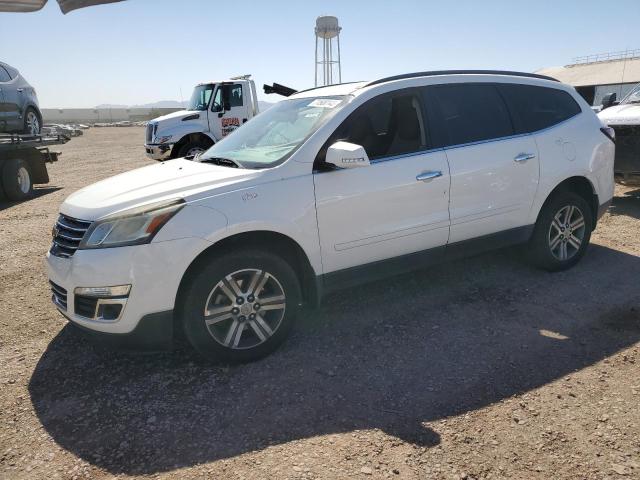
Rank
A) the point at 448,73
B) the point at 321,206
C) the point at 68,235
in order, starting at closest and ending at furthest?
the point at 68,235 → the point at 321,206 → the point at 448,73

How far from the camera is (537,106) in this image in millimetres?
4520

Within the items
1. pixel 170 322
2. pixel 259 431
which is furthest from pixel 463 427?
pixel 170 322

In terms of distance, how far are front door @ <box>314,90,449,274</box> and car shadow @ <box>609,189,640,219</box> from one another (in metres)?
4.63

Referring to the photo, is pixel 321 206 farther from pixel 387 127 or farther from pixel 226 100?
pixel 226 100

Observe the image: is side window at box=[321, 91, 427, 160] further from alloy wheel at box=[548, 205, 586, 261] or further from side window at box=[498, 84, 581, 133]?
alloy wheel at box=[548, 205, 586, 261]

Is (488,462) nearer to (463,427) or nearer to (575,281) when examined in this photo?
(463,427)

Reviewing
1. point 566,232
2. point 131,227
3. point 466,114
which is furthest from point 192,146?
point 131,227

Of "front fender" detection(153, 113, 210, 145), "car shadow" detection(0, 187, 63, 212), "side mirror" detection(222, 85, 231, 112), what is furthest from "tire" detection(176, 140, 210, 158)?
"car shadow" detection(0, 187, 63, 212)

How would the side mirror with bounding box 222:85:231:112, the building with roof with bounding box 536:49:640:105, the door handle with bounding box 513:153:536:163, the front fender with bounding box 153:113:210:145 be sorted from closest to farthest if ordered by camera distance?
the door handle with bounding box 513:153:536:163 → the front fender with bounding box 153:113:210:145 → the side mirror with bounding box 222:85:231:112 → the building with roof with bounding box 536:49:640:105

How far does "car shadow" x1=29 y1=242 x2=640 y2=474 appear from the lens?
8.70ft

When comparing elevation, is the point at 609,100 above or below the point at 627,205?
above

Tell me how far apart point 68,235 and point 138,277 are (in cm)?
66

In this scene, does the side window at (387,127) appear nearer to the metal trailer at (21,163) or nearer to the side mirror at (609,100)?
the side mirror at (609,100)

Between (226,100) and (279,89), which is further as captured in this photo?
(226,100)
